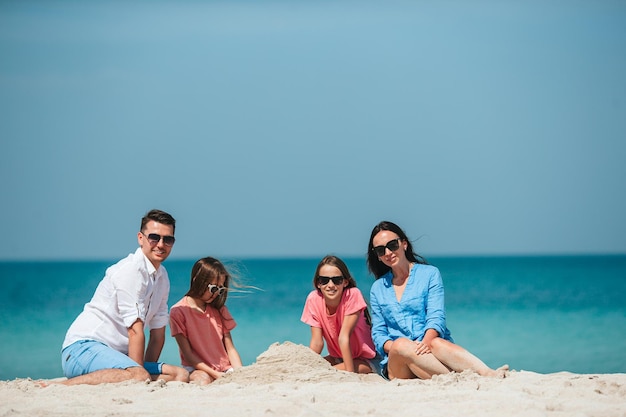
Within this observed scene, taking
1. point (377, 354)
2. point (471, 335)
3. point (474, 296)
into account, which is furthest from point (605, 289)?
point (377, 354)

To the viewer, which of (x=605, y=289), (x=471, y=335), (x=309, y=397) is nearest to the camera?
(x=309, y=397)

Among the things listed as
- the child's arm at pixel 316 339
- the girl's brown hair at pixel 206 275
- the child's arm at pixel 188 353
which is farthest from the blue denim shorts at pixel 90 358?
the child's arm at pixel 316 339

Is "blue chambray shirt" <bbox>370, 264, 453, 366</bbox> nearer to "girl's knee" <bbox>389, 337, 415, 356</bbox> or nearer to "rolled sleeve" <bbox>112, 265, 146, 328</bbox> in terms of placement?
"girl's knee" <bbox>389, 337, 415, 356</bbox>

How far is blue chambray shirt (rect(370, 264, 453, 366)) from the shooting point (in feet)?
22.3

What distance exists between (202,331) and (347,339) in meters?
1.23

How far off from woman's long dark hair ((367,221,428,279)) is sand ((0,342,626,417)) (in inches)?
41.7

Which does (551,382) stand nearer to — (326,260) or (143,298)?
(326,260)

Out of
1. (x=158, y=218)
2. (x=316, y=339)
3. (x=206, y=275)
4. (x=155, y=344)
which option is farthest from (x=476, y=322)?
(x=158, y=218)

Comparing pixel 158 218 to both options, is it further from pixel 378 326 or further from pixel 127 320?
pixel 378 326

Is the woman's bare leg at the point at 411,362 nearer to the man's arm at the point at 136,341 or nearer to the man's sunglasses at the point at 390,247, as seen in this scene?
the man's sunglasses at the point at 390,247

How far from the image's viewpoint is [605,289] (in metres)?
35.0

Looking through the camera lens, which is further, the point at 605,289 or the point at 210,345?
the point at 605,289

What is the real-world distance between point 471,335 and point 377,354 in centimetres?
1164

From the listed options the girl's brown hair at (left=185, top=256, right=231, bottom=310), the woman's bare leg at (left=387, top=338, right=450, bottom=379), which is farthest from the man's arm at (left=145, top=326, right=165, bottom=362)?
the woman's bare leg at (left=387, top=338, right=450, bottom=379)
